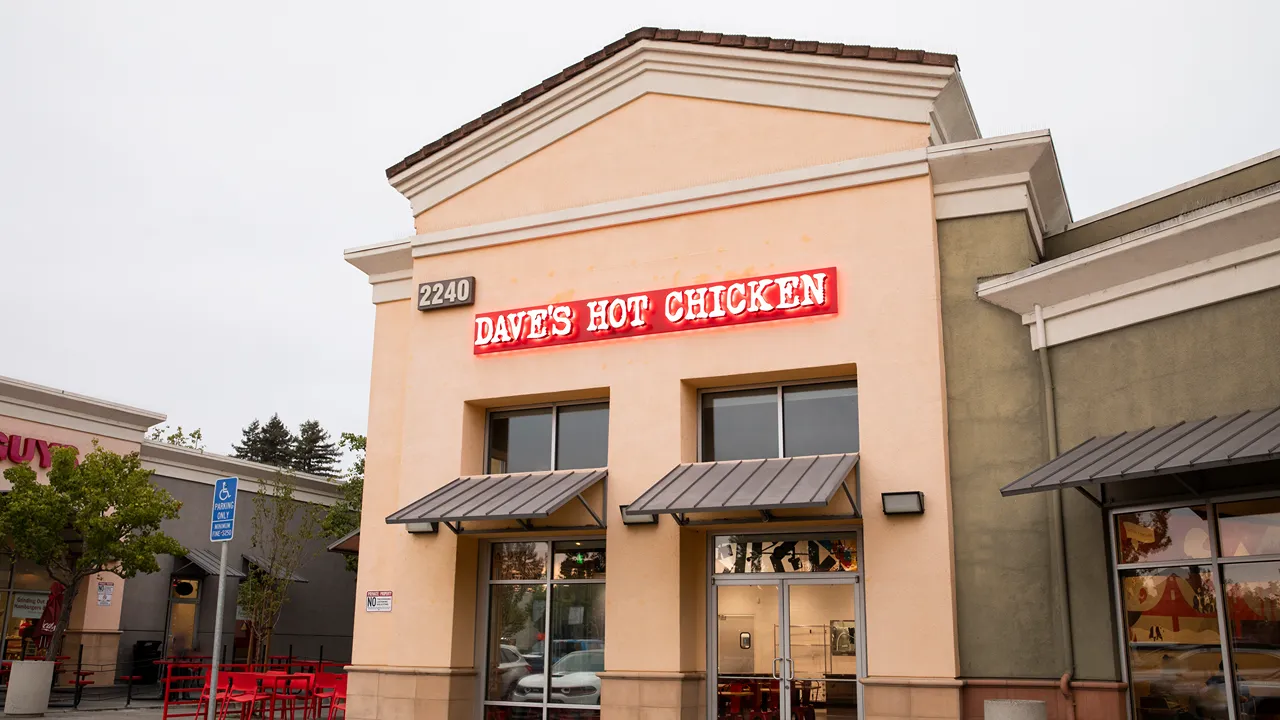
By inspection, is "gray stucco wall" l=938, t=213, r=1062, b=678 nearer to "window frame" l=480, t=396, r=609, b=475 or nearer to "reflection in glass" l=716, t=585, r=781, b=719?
"reflection in glass" l=716, t=585, r=781, b=719

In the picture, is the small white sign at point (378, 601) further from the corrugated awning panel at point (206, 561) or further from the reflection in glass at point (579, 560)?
the corrugated awning panel at point (206, 561)

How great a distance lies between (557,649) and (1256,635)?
824 cm

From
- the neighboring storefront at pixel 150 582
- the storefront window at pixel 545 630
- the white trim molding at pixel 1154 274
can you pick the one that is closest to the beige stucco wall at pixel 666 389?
the storefront window at pixel 545 630

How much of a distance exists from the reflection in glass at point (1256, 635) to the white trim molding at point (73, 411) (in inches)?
930

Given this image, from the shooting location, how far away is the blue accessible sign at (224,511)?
36.5 feet

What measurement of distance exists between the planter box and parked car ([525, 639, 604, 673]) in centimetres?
962

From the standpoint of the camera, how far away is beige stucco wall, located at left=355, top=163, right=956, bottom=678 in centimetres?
1195

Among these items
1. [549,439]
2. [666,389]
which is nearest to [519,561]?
[549,439]

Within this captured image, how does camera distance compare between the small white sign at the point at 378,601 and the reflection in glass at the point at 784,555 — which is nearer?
the reflection in glass at the point at 784,555

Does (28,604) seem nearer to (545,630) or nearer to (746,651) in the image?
(545,630)

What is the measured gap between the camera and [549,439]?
581 inches

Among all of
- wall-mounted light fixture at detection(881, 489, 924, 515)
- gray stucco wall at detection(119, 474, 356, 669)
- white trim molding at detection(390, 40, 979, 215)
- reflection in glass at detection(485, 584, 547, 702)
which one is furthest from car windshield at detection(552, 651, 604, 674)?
gray stucco wall at detection(119, 474, 356, 669)

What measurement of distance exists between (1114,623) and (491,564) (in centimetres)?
812

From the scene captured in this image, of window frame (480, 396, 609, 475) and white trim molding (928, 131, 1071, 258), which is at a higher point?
white trim molding (928, 131, 1071, 258)
